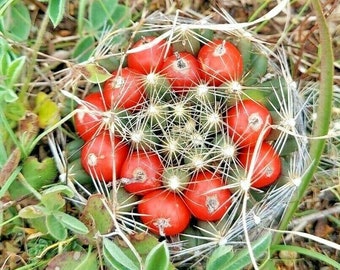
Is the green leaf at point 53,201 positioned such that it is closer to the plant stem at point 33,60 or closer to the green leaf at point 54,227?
the green leaf at point 54,227

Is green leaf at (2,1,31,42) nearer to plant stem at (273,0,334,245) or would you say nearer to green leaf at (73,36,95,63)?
green leaf at (73,36,95,63)

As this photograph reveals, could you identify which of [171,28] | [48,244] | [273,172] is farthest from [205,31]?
[48,244]

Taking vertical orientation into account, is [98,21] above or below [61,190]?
above

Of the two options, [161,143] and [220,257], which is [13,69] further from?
[220,257]

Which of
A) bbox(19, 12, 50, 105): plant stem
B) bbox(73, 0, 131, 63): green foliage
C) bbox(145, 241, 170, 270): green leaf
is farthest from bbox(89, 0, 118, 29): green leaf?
bbox(145, 241, 170, 270): green leaf

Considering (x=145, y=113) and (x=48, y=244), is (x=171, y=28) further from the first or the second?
(x=48, y=244)

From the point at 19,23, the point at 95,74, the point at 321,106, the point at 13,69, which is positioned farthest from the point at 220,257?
the point at 19,23

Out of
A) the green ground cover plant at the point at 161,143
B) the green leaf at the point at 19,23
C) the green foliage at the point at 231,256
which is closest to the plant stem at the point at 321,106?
the green ground cover plant at the point at 161,143
